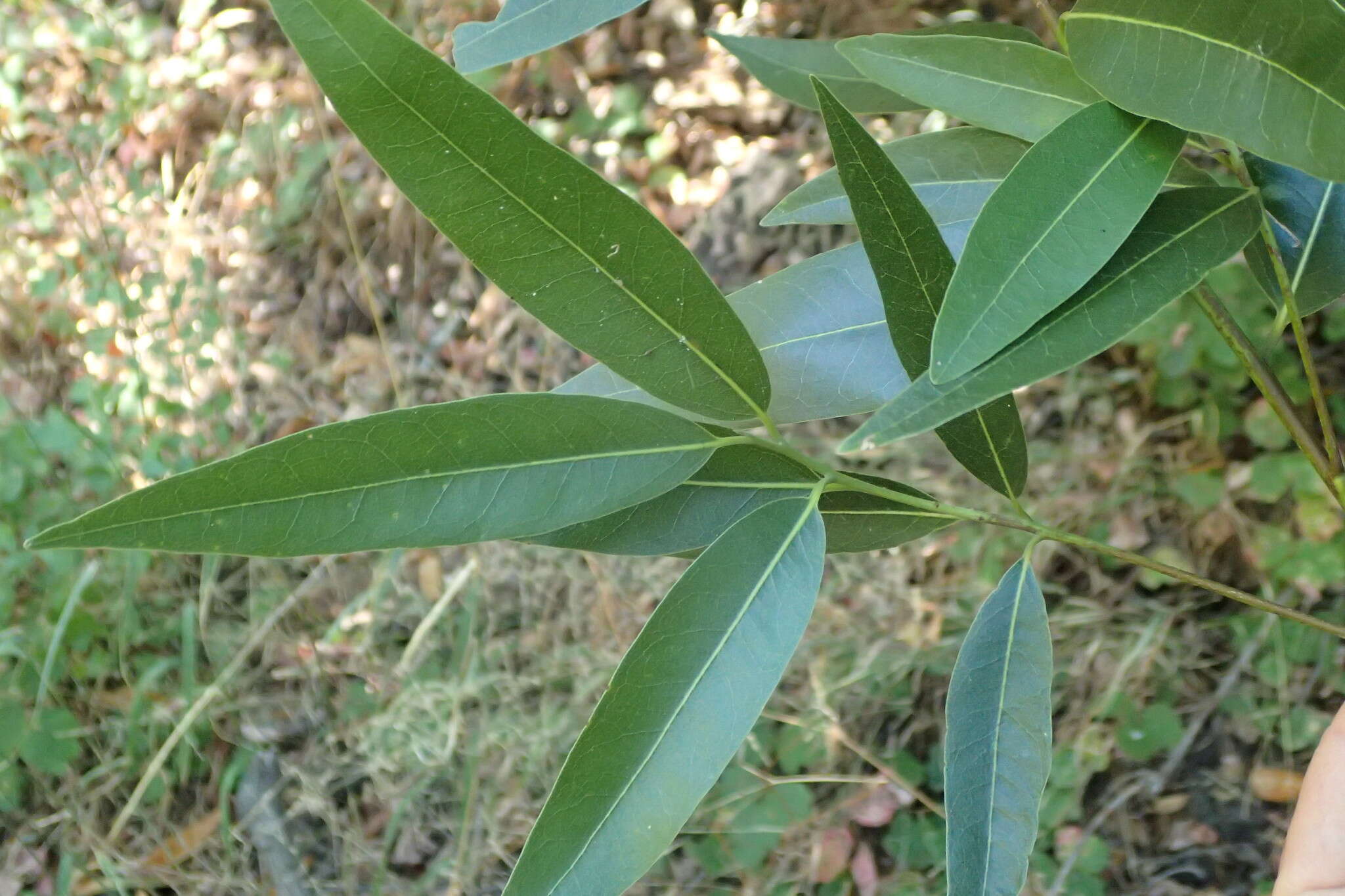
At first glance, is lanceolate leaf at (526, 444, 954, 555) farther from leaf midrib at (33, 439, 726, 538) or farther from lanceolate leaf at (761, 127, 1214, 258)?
lanceolate leaf at (761, 127, 1214, 258)

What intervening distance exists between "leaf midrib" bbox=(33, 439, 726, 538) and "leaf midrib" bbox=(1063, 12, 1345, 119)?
26 centimetres

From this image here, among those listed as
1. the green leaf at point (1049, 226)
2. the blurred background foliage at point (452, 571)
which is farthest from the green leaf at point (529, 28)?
the blurred background foliage at point (452, 571)

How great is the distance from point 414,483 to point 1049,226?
11.9 inches

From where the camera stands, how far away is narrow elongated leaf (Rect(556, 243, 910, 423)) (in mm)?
565

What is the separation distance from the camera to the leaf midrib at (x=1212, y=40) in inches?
16.6

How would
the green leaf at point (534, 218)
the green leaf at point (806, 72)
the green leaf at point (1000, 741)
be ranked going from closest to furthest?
the green leaf at point (534, 218), the green leaf at point (1000, 741), the green leaf at point (806, 72)

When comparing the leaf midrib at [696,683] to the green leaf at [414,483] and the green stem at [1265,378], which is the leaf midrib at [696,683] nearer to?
the green leaf at [414,483]

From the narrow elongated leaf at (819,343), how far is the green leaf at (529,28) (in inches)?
6.9

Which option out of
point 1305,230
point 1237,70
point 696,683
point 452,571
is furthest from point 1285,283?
point 452,571

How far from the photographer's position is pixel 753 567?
0.50 meters

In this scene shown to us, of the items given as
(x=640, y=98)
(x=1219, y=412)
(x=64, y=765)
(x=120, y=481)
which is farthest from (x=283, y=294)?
(x=1219, y=412)

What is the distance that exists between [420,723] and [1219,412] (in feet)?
4.32

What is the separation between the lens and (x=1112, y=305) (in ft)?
1.50

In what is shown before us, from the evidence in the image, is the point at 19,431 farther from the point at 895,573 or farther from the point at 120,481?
the point at 895,573
